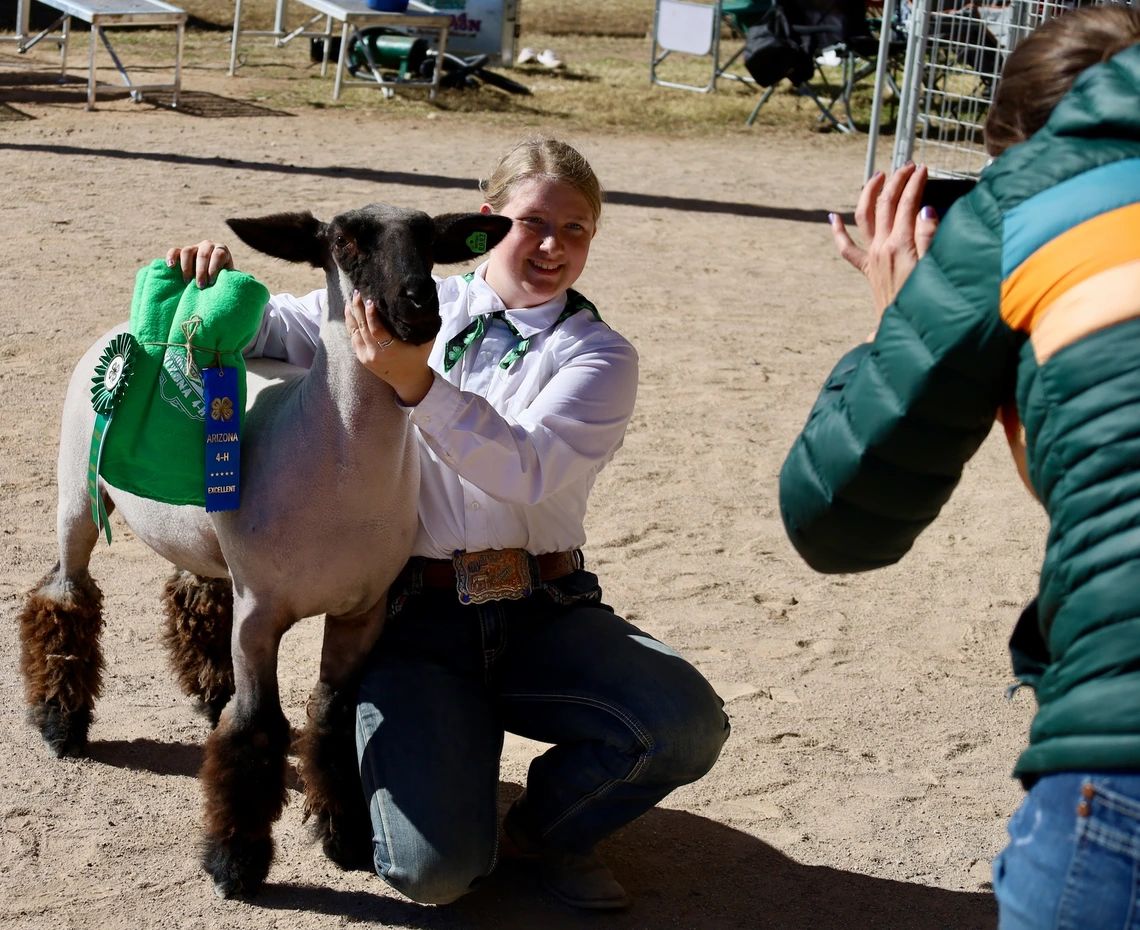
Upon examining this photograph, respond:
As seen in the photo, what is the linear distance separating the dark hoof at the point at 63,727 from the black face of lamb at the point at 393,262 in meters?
1.52

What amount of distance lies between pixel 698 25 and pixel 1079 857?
15840 millimetres

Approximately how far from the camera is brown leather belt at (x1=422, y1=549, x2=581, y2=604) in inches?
122

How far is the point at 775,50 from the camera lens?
1427cm

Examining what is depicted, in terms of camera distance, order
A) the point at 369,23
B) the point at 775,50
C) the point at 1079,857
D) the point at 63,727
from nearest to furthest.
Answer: the point at 1079,857 → the point at 63,727 → the point at 369,23 → the point at 775,50

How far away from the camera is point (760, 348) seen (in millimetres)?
7422

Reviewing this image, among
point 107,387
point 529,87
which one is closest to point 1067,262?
point 107,387

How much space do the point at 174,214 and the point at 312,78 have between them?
694cm

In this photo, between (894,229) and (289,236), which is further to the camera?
(289,236)

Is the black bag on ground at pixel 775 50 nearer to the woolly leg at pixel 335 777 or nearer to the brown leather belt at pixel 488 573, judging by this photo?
the brown leather belt at pixel 488 573

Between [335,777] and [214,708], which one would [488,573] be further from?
[214,708]

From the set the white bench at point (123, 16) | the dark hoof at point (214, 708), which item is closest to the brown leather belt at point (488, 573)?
the dark hoof at point (214, 708)

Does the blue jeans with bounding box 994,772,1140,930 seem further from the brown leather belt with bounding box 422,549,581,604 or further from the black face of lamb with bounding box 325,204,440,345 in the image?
the brown leather belt with bounding box 422,549,581,604

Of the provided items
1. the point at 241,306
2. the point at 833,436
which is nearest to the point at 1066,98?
the point at 833,436

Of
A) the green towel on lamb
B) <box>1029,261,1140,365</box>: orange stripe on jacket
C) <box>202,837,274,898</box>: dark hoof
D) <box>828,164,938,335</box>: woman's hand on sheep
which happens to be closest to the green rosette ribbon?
the green towel on lamb
